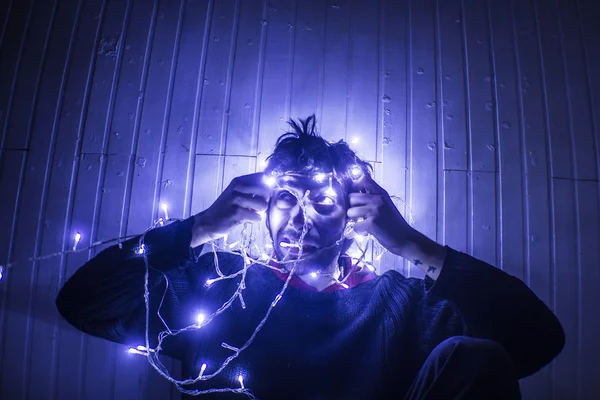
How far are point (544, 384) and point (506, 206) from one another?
827mm

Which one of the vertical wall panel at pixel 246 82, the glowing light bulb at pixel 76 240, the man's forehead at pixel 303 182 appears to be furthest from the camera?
the vertical wall panel at pixel 246 82

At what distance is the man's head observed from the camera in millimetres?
1279

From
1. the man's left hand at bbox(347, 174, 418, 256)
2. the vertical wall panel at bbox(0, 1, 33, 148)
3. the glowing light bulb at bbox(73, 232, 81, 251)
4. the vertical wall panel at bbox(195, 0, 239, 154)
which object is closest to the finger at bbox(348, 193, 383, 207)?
the man's left hand at bbox(347, 174, 418, 256)

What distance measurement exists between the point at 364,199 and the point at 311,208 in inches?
8.1

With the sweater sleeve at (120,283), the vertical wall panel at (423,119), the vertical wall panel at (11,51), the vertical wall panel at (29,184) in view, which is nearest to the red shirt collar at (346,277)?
the vertical wall panel at (423,119)

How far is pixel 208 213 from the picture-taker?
4.01ft

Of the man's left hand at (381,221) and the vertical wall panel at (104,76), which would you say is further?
the vertical wall panel at (104,76)

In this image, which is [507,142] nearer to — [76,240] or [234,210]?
[234,210]

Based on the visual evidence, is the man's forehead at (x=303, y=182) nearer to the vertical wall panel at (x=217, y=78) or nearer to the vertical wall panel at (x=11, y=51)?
the vertical wall panel at (x=217, y=78)

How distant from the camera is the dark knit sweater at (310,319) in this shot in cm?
109

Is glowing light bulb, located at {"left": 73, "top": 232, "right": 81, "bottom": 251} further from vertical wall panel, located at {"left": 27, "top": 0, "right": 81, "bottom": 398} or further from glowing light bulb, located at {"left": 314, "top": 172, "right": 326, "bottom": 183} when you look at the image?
glowing light bulb, located at {"left": 314, "top": 172, "right": 326, "bottom": 183}

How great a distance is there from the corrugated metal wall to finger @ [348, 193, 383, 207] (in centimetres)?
41

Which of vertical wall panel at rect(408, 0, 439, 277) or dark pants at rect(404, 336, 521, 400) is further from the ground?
vertical wall panel at rect(408, 0, 439, 277)

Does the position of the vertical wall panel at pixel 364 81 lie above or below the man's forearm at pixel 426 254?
above
